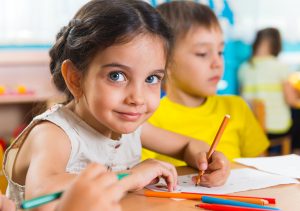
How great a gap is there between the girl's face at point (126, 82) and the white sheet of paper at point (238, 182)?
163 mm

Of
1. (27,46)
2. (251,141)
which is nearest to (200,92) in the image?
(251,141)

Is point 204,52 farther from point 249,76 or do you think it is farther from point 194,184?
point 249,76

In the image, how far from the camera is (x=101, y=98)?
1.00 m

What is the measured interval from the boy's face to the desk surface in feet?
2.21

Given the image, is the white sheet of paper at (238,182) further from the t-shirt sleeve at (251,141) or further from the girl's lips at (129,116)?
the t-shirt sleeve at (251,141)

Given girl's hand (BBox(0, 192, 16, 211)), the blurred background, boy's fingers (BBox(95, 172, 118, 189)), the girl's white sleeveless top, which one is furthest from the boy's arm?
the blurred background

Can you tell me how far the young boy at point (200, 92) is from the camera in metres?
1.63

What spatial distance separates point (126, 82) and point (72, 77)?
0.17m

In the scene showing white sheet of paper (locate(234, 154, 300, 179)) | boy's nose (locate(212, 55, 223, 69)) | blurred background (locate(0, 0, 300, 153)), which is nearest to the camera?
white sheet of paper (locate(234, 154, 300, 179))

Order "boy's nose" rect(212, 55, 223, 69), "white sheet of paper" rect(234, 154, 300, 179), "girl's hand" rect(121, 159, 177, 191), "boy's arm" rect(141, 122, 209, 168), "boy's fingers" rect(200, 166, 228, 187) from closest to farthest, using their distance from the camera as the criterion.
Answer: "girl's hand" rect(121, 159, 177, 191), "boy's fingers" rect(200, 166, 228, 187), "white sheet of paper" rect(234, 154, 300, 179), "boy's arm" rect(141, 122, 209, 168), "boy's nose" rect(212, 55, 223, 69)

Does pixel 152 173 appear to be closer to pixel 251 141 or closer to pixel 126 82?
pixel 126 82

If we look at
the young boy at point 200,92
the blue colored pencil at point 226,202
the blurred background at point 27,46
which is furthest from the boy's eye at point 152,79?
the blurred background at point 27,46

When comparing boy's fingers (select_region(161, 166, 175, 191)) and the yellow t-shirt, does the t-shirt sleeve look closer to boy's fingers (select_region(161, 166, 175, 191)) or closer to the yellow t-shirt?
the yellow t-shirt

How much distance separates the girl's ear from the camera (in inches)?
42.7
